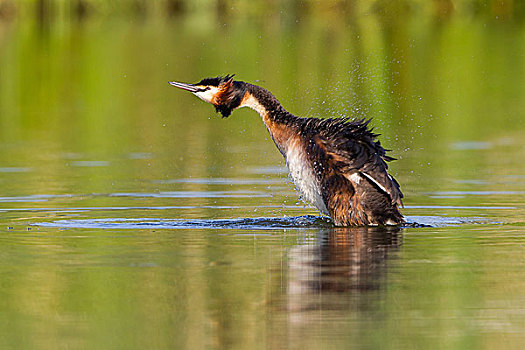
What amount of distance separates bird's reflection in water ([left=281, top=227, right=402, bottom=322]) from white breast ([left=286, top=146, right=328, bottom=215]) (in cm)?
43

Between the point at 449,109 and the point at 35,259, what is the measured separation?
1613 cm

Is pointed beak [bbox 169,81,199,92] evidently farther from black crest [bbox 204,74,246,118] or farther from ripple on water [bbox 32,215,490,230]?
ripple on water [bbox 32,215,490,230]

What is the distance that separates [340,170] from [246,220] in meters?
1.12

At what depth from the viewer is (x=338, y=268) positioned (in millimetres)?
10328

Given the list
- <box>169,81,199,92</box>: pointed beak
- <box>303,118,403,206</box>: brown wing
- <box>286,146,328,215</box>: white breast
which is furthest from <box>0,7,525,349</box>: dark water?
<box>169,81,199,92</box>: pointed beak

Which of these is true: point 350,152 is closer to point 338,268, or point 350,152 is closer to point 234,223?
point 234,223

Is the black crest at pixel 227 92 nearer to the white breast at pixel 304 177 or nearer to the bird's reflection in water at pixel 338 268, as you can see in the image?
the white breast at pixel 304 177

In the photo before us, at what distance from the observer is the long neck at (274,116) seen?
13.1 m

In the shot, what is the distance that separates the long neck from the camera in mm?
13078

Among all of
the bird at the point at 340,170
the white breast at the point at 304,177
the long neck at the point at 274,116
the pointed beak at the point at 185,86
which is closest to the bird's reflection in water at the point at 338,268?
the bird at the point at 340,170

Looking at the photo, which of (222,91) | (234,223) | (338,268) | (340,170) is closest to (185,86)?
(222,91)

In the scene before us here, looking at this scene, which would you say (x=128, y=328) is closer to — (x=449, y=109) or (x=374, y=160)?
(x=374, y=160)

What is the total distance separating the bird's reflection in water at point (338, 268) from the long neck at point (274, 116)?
3.58ft

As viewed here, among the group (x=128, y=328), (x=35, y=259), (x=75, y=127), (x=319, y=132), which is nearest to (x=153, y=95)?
(x=75, y=127)
